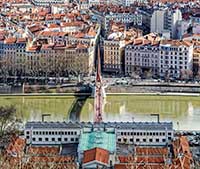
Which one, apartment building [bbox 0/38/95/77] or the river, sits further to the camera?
apartment building [bbox 0/38/95/77]

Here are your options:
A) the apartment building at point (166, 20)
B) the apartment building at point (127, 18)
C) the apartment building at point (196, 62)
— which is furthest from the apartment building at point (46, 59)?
the apartment building at point (127, 18)

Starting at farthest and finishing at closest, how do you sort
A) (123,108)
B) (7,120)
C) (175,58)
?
(175,58), (123,108), (7,120)

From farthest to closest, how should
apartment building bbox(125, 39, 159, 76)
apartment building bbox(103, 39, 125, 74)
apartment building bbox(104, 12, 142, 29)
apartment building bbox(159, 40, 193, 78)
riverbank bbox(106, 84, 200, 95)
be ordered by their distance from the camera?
1. apartment building bbox(104, 12, 142, 29)
2. apartment building bbox(103, 39, 125, 74)
3. apartment building bbox(125, 39, 159, 76)
4. apartment building bbox(159, 40, 193, 78)
5. riverbank bbox(106, 84, 200, 95)

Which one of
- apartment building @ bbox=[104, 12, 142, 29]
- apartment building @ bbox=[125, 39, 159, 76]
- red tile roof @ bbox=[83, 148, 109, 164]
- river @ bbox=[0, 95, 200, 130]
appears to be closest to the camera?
red tile roof @ bbox=[83, 148, 109, 164]

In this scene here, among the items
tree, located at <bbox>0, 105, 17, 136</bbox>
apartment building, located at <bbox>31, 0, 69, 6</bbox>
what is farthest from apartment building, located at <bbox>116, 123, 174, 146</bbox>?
apartment building, located at <bbox>31, 0, 69, 6</bbox>

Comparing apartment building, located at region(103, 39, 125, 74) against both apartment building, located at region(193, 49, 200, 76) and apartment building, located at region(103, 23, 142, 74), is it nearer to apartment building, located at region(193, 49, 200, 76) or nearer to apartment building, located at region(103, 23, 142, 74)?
apartment building, located at region(103, 23, 142, 74)

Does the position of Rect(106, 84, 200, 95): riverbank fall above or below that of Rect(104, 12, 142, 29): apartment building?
Result: below

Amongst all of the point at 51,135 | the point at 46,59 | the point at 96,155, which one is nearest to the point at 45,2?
the point at 46,59

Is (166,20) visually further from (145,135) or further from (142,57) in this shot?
(145,135)

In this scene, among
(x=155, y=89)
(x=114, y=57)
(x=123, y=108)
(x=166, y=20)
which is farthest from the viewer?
(x=166, y=20)

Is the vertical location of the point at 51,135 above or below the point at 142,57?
above
